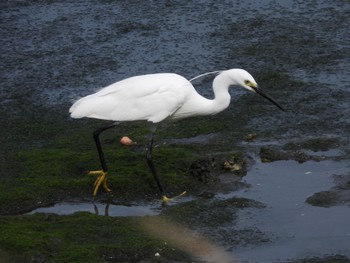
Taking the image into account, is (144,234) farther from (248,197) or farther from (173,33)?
(173,33)

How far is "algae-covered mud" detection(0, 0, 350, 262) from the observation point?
7059 millimetres

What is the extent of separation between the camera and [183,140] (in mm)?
9023

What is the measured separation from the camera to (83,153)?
8711mm

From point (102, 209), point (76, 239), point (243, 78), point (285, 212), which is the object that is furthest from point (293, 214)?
point (76, 239)

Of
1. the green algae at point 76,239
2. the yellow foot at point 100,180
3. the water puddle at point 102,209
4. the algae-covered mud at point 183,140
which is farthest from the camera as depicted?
the yellow foot at point 100,180

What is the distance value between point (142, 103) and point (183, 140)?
41.5 inches

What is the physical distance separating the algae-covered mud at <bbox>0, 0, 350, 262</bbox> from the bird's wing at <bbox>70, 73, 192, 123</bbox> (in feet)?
1.80

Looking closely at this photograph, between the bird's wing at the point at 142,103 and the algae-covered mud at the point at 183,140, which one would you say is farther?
the bird's wing at the point at 142,103

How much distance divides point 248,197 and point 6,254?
84.0 inches

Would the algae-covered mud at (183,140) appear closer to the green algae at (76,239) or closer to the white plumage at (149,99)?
the green algae at (76,239)

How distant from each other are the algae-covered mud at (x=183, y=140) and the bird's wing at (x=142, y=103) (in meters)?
0.55

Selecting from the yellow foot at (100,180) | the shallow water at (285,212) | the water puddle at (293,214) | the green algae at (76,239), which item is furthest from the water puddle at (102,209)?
the water puddle at (293,214)

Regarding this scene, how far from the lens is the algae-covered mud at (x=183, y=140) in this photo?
706 cm

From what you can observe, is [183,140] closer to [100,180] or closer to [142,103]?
[142,103]
